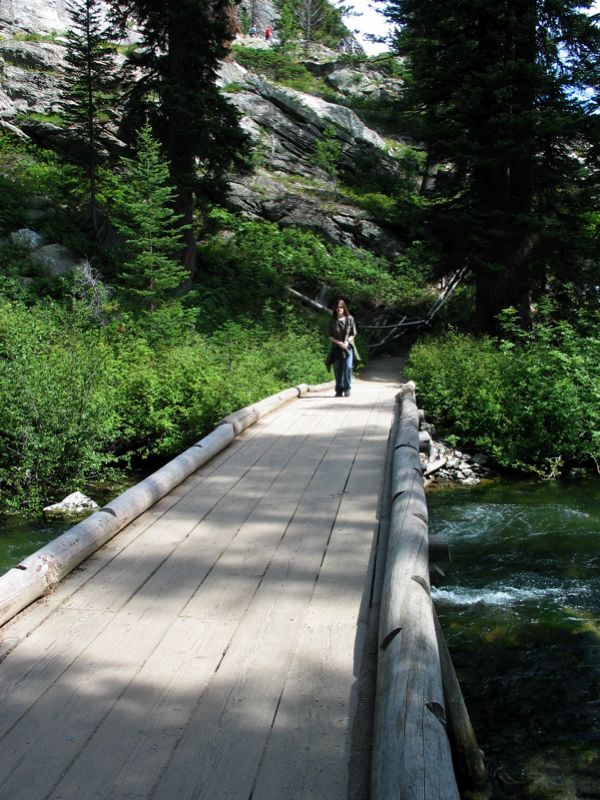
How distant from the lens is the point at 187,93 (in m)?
18.2

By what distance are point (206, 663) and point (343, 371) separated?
10055 mm

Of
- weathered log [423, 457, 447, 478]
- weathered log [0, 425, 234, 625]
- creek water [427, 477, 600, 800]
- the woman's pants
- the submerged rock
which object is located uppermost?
the woman's pants

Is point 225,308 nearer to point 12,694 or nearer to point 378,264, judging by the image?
point 378,264

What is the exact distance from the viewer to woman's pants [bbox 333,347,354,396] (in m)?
12.8

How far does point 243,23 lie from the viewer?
66062mm

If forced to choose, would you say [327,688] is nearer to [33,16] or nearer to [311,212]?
[311,212]

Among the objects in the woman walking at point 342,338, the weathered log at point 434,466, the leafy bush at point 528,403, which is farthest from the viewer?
the woman walking at point 342,338

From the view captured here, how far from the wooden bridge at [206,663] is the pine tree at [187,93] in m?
14.7

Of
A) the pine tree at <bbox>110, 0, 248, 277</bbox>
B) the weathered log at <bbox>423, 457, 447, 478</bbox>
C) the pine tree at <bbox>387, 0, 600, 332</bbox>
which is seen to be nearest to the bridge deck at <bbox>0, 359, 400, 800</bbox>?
the weathered log at <bbox>423, 457, 447, 478</bbox>

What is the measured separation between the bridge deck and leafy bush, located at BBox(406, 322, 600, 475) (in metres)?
6.88

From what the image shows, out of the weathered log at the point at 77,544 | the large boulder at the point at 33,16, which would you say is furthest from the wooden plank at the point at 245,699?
the large boulder at the point at 33,16

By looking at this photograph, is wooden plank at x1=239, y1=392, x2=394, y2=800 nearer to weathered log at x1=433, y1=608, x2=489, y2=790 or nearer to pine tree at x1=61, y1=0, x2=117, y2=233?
weathered log at x1=433, y1=608, x2=489, y2=790

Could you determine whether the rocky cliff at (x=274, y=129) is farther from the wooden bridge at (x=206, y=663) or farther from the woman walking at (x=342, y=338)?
the wooden bridge at (x=206, y=663)

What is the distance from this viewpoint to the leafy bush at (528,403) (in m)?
11.4
